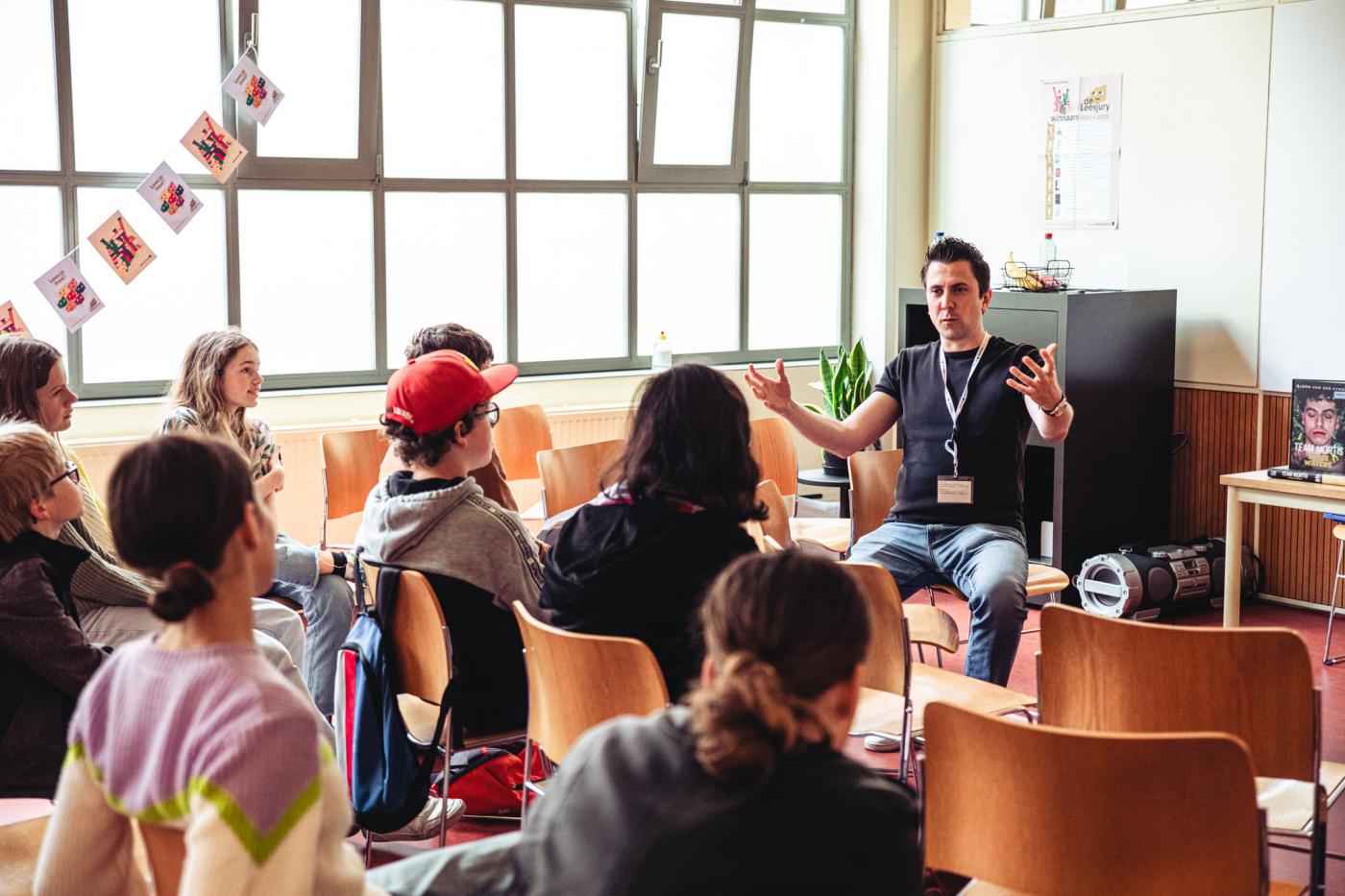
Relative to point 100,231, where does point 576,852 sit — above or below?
below

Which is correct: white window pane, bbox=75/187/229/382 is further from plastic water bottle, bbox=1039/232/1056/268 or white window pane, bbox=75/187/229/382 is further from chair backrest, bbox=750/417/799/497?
plastic water bottle, bbox=1039/232/1056/268

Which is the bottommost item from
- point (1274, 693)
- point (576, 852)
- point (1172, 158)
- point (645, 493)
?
point (1274, 693)

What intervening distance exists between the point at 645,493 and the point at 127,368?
3.69 metres

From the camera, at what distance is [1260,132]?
562cm

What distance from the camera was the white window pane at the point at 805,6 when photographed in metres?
7.01

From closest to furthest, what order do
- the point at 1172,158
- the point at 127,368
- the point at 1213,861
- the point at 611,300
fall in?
1. the point at 1213,861
2. the point at 127,368
3. the point at 1172,158
4. the point at 611,300

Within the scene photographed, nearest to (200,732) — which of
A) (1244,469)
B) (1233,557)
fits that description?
(1233,557)

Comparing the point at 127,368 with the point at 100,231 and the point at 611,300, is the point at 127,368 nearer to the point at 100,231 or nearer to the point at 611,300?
the point at 100,231

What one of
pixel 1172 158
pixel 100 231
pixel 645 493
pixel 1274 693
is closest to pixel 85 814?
pixel 645 493

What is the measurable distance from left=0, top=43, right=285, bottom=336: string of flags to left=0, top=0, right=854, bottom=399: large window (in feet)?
0.69

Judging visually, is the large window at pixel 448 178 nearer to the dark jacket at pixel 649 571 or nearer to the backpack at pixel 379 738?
the backpack at pixel 379 738

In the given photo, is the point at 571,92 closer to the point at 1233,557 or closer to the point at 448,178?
the point at 448,178

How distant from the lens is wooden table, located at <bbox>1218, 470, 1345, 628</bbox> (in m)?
4.18

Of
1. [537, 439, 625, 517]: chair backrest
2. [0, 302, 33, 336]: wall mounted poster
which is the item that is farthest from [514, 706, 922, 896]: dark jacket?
[0, 302, 33, 336]: wall mounted poster
